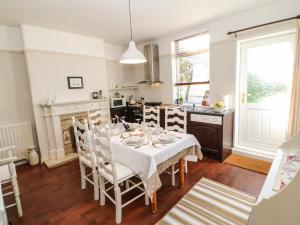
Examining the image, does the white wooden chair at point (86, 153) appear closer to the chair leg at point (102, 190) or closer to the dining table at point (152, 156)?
the chair leg at point (102, 190)

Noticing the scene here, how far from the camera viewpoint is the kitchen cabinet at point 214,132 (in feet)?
9.56

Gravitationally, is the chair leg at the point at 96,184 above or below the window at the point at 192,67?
below

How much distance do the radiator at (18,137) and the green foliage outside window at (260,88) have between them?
4173 millimetres

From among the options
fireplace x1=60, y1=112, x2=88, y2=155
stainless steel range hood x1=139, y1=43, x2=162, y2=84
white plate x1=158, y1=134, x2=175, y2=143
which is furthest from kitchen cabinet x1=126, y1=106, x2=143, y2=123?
white plate x1=158, y1=134, x2=175, y2=143

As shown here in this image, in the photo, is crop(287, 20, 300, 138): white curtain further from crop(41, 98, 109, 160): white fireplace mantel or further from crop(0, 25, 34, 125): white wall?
crop(0, 25, 34, 125): white wall

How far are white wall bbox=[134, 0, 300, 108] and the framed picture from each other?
2.05m

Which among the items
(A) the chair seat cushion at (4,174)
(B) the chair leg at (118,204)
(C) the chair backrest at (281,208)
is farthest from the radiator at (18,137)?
(C) the chair backrest at (281,208)

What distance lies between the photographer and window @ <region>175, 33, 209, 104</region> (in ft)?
11.7

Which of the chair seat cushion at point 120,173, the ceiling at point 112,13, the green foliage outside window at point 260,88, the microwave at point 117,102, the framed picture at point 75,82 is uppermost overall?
the ceiling at point 112,13

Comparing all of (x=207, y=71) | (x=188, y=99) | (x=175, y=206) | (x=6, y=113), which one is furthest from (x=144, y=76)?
(x=175, y=206)

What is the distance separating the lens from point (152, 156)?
1646mm

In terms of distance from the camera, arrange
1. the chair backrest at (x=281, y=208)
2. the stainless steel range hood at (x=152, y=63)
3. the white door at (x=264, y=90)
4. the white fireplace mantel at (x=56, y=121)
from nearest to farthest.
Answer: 1. the chair backrest at (x=281, y=208)
2. the white door at (x=264, y=90)
3. the white fireplace mantel at (x=56, y=121)
4. the stainless steel range hood at (x=152, y=63)

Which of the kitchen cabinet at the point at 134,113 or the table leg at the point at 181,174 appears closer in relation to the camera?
the table leg at the point at 181,174

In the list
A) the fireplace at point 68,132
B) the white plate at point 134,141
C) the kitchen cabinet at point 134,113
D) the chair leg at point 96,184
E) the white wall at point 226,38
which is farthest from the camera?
the kitchen cabinet at point 134,113
